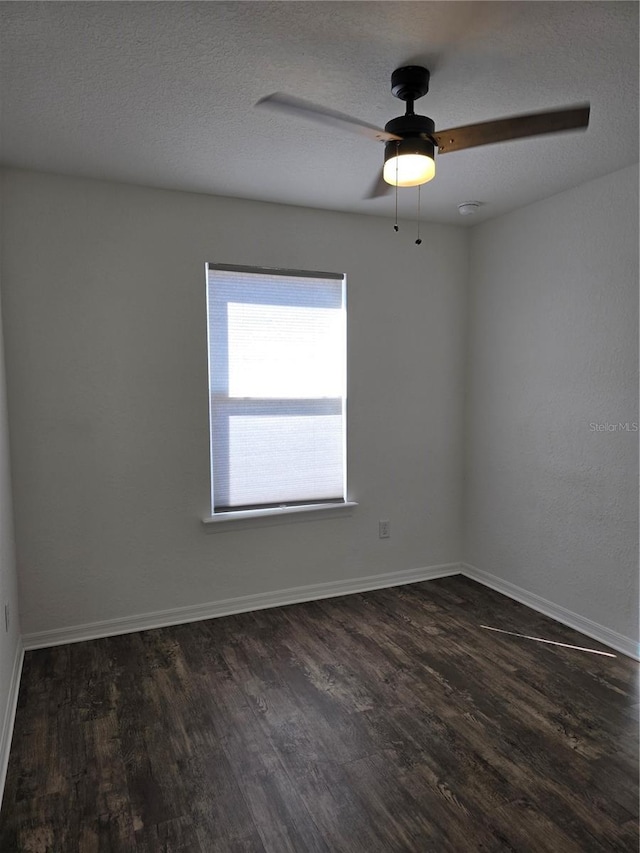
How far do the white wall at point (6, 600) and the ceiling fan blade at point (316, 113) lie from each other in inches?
75.0

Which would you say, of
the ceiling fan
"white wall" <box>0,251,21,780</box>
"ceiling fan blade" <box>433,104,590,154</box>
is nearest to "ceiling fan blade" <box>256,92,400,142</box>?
the ceiling fan

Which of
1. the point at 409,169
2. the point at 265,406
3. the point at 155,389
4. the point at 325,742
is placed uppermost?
the point at 409,169

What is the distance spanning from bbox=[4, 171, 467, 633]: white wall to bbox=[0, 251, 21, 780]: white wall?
169mm

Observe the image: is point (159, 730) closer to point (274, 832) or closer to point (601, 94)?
point (274, 832)

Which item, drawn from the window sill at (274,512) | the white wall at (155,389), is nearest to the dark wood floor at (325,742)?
the white wall at (155,389)

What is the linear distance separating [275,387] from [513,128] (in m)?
2.10

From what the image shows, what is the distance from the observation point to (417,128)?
1925mm

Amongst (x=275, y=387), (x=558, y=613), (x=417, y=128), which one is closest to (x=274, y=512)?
(x=275, y=387)

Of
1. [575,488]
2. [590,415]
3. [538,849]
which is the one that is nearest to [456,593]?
[575,488]

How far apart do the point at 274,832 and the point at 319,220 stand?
3223mm

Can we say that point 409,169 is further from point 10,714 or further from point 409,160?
point 10,714

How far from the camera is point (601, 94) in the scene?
2168 millimetres

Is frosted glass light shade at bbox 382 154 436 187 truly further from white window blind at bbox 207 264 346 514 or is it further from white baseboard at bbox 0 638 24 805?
white baseboard at bbox 0 638 24 805

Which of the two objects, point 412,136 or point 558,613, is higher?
point 412,136
